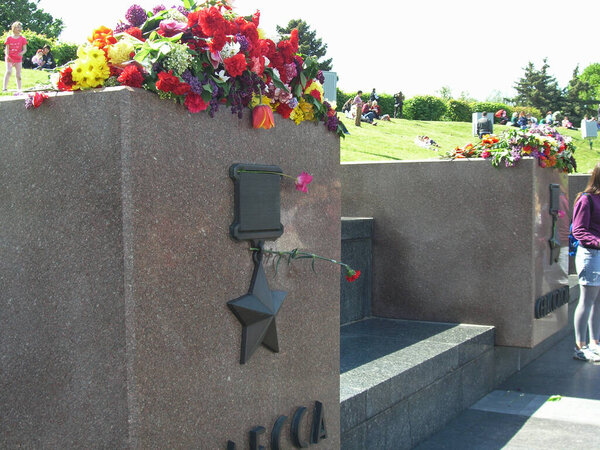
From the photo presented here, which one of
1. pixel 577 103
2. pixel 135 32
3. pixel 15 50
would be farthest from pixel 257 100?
pixel 577 103

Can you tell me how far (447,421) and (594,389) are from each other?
4.93 feet

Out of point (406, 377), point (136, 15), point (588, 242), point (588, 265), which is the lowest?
point (406, 377)

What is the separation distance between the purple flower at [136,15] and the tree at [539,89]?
82.2 meters

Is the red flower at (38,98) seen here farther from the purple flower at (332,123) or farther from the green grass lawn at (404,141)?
the green grass lawn at (404,141)

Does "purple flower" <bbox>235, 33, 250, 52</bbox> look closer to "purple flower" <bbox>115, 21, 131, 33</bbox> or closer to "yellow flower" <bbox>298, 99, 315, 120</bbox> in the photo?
"purple flower" <bbox>115, 21, 131, 33</bbox>

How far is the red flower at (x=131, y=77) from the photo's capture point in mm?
2289

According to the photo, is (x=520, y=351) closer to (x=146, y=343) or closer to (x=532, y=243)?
(x=532, y=243)

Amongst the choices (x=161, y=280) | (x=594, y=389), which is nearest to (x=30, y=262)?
(x=161, y=280)

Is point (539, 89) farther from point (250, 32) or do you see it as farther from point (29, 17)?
point (250, 32)

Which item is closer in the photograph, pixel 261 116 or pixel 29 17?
pixel 261 116

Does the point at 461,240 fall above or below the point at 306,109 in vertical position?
below

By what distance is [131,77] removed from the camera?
2.29 meters

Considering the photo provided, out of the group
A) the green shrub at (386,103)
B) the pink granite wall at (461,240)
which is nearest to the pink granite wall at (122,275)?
the pink granite wall at (461,240)

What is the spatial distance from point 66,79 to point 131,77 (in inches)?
9.7
